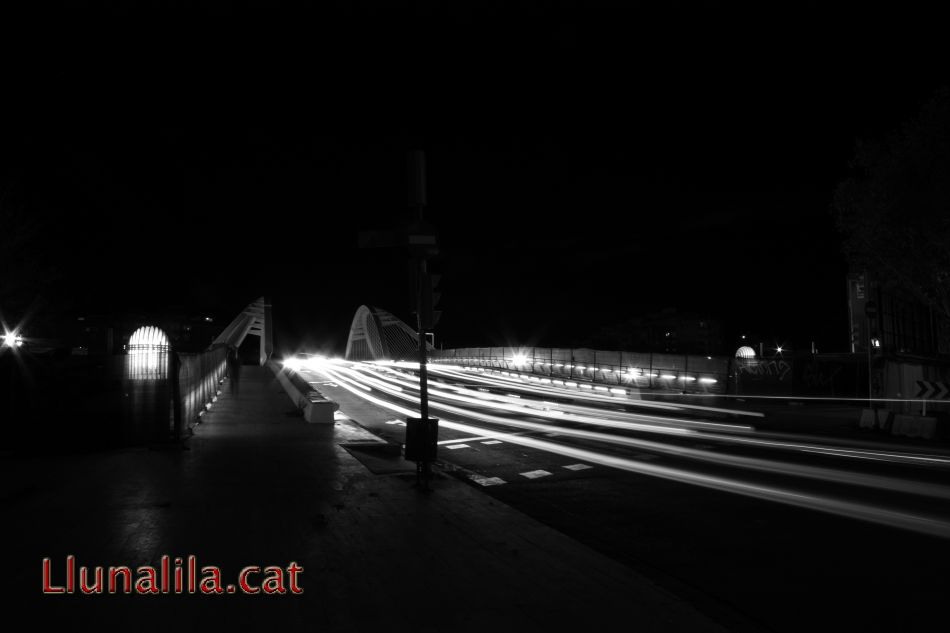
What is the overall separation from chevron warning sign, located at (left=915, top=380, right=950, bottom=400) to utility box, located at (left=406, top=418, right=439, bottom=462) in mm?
15540

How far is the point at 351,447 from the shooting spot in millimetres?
13758

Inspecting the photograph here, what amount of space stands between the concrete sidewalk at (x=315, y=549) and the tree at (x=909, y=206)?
25.6 m

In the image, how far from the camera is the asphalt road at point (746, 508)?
547 cm

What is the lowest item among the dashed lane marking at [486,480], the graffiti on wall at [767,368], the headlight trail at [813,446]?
the headlight trail at [813,446]

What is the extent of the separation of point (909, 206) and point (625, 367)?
16.8m

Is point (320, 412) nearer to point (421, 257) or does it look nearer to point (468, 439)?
point (468, 439)

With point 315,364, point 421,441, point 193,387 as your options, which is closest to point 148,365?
point 193,387

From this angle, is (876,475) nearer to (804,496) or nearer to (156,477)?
(804,496)

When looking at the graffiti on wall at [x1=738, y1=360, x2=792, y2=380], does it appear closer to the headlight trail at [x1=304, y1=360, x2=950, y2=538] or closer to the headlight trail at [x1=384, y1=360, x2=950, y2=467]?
the headlight trail at [x1=384, y1=360, x2=950, y2=467]

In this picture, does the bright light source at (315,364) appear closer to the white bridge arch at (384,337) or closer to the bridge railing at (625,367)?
the white bridge arch at (384,337)

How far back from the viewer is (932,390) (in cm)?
1898

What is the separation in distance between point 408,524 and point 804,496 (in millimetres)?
5375

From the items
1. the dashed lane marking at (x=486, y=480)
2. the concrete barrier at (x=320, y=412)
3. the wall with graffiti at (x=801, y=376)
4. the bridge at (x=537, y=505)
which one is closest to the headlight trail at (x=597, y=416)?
the bridge at (x=537, y=505)

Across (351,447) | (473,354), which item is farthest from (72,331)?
(351,447)
